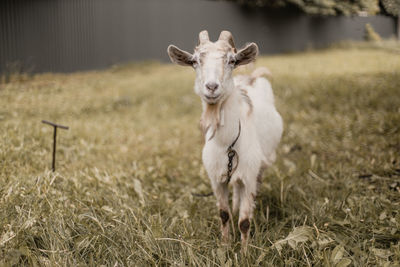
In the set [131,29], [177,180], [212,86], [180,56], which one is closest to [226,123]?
[212,86]

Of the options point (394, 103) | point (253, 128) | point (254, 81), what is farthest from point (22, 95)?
point (394, 103)

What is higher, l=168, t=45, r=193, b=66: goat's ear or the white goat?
l=168, t=45, r=193, b=66: goat's ear

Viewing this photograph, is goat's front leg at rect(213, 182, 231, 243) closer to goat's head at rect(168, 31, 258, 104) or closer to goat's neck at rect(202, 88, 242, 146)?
goat's neck at rect(202, 88, 242, 146)

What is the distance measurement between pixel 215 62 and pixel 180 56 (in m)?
0.40

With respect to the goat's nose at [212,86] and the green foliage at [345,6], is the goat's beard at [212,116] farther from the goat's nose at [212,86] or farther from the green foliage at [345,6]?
the green foliage at [345,6]

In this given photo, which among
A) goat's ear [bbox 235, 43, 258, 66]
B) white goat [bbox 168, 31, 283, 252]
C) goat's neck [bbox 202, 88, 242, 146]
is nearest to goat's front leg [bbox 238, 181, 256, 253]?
white goat [bbox 168, 31, 283, 252]

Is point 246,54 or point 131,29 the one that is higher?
point 131,29

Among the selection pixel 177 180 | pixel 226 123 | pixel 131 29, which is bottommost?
pixel 177 180

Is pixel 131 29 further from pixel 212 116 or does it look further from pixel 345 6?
pixel 212 116

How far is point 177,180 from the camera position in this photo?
427 centimetres

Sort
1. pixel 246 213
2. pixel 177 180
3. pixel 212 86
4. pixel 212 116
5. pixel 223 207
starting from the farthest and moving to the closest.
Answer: pixel 177 180
pixel 223 207
pixel 246 213
pixel 212 116
pixel 212 86

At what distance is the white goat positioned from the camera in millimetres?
2318

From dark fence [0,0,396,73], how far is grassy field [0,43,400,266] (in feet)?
4.55

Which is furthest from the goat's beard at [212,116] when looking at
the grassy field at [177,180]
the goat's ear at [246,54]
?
the grassy field at [177,180]
